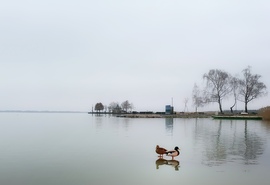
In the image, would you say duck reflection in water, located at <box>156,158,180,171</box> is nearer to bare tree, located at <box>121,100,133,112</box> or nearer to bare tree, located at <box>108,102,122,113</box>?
bare tree, located at <box>121,100,133,112</box>

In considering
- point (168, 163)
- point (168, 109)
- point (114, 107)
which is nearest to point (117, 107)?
point (114, 107)

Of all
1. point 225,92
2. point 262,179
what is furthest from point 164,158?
point 225,92

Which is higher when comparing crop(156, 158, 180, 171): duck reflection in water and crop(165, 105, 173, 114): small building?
crop(165, 105, 173, 114): small building

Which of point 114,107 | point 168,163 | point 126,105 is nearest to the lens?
point 168,163

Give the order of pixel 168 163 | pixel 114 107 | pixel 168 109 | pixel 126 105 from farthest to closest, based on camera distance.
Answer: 1. pixel 114 107
2. pixel 126 105
3. pixel 168 109
4. pixel 168 163

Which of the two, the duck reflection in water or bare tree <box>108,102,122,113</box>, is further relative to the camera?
bare tree <box>108,102,122,113</box>

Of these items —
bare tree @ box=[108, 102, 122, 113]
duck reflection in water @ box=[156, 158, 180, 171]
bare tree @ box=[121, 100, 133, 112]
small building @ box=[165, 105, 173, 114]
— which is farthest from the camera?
bare tree @ box=[108, 102, 122, 113]

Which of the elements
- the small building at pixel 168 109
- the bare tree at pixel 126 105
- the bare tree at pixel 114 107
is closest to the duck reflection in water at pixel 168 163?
the small building at pixel 168 109

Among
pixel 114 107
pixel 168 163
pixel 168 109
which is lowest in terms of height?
pixel 168 163

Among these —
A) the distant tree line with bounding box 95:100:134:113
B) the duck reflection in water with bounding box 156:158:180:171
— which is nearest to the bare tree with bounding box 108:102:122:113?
the distant tree line with bounding box 95:100:134:113

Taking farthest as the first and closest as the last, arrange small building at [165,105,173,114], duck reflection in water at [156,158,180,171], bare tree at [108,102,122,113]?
1. bare tree at [108,102,122,113]
2. small building at [165,105,173,114]
3. duck reflection in water at [156,158,180,171]

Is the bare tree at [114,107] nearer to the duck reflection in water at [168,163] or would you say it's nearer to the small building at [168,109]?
the small building at [168,109]

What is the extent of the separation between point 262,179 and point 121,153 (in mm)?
8601

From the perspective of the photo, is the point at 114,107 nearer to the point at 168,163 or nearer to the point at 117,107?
the point at 117,107
